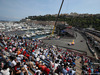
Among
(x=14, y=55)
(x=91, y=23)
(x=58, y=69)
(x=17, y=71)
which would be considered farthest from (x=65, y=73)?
(x=91, y=23)

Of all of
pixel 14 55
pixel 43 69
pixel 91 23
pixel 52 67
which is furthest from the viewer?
pixel 91 23

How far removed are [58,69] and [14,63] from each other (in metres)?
3.60

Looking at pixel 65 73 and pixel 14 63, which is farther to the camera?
pixel 65 73

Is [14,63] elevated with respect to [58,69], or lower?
elevated

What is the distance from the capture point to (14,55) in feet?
23.1

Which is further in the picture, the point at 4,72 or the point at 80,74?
the point at 80,74

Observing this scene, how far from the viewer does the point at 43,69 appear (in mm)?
5926

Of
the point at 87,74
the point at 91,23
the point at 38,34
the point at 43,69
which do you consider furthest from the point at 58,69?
the point at 91,23

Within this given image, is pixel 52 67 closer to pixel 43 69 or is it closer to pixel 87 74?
pixel 43 69

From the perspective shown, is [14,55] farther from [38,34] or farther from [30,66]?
[38,34]

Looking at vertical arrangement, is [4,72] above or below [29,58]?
above

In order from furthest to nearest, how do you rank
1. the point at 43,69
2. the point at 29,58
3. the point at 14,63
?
1. the point at 29,58
2. the point at 43,69
3. the point at 14,63

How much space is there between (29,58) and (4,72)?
335cm

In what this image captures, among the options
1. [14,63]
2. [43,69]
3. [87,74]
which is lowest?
[87,74]
